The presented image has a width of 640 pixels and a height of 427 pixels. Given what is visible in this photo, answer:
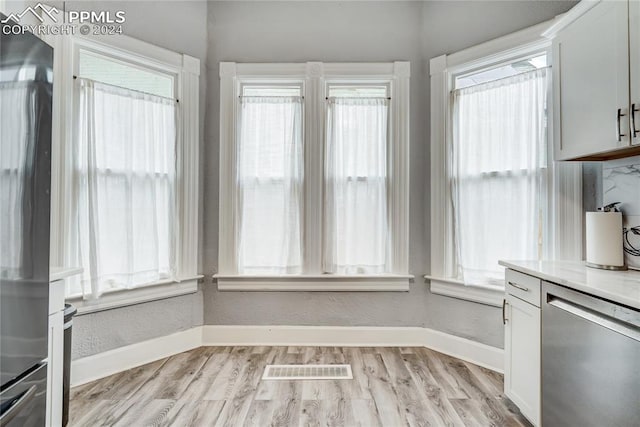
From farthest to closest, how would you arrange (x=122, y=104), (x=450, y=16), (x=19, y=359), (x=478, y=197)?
(x=450, y=16), (x=478, y=197), (x=122, y=104), (x=19, y=359)

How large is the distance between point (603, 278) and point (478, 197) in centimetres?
118

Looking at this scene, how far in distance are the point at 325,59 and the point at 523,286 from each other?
2401mm

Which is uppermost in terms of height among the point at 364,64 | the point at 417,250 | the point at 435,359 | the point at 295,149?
the point at 364,64

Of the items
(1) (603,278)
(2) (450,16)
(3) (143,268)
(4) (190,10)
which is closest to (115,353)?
(3) (143,268)

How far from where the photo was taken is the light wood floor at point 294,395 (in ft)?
6.30

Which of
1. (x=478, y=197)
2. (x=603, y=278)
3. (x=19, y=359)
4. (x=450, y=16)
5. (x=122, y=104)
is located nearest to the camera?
(x=19, y=359)

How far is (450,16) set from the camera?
2838 millimetres

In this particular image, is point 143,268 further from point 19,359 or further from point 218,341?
point 19,359

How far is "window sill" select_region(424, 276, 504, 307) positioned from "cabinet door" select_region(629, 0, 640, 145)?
1383 mm

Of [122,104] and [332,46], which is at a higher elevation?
[332,46]

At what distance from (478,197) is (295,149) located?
158cm

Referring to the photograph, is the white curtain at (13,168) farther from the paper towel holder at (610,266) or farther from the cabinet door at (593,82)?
the paper towel holder at (610,266)

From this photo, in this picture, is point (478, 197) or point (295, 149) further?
point (295, 149)

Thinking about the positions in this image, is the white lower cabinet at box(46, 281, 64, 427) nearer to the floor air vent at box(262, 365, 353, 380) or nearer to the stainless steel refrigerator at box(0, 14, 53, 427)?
the stainless steel refrigerator at box(0, 14, 53, 427)
